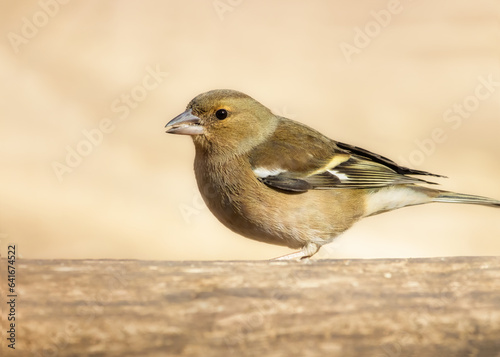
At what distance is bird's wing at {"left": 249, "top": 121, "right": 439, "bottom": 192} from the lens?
3.60 m

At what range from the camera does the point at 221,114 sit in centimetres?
366

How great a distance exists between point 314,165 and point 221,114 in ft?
1.77

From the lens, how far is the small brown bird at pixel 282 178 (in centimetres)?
347

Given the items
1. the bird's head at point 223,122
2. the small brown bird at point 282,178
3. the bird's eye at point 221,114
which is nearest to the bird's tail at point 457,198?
the small brown bird at point 282,178

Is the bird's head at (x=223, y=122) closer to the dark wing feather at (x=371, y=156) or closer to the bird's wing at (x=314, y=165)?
the bird's wing at (x=314, y=165)

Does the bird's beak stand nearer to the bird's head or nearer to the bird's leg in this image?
the bird's head

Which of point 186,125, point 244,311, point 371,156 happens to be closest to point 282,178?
point 186,125

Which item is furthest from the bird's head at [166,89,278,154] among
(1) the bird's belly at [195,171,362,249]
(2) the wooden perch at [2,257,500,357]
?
(2) the wooden perch at [2,257,500,357]

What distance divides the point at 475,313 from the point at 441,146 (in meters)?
3.72

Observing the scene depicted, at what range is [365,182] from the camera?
3.90 m

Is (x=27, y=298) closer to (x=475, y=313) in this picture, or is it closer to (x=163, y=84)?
(x=475, y=313)

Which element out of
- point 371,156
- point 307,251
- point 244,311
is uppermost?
point 371,156

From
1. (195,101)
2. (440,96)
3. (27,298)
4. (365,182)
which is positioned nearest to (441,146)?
(440,96)

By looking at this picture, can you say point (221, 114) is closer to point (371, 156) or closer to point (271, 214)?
point (271, 214)
